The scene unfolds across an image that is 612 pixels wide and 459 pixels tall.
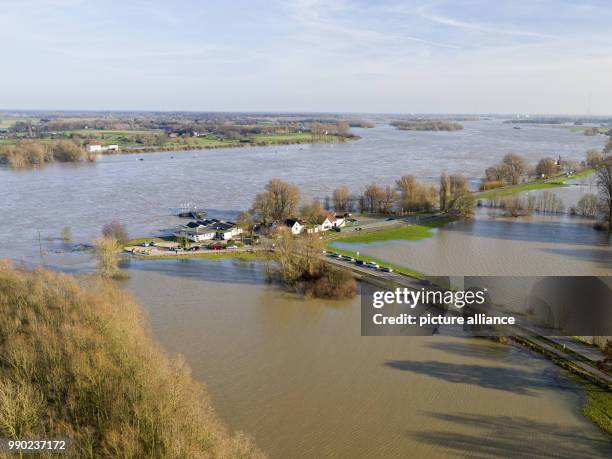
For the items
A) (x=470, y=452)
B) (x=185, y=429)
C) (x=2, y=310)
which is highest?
(x=2, y=310)

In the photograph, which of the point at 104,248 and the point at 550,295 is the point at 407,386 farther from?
the point at 104,248

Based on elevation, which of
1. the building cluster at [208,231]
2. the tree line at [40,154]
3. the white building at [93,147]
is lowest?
the building cluster at [208,231]

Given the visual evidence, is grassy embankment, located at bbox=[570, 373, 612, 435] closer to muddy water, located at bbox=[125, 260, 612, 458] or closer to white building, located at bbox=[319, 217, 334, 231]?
muddy water, located at bbox=[125, 260, 612, 458]

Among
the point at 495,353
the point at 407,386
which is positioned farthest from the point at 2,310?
the point at 495,353

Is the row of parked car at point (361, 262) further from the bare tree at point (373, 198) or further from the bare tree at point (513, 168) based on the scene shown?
the bare tree at point (513, 168)

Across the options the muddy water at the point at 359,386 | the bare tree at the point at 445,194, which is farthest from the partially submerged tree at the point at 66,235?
the bare tree at the point at 445,194

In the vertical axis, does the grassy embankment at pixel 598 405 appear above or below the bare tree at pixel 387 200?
below
